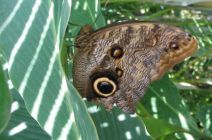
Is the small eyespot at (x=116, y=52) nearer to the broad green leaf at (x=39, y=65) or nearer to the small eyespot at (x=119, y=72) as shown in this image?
the small eyespot at (x=119, y=72)

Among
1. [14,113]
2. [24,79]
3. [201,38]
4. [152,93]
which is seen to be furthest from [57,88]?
[201,38]

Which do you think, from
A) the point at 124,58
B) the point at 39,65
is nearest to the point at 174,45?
the point at 124,58

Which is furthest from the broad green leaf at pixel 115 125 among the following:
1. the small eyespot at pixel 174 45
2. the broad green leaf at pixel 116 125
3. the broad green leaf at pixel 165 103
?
the broad green leaf at pixel 165 103

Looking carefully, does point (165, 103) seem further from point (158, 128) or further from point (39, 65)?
point (39, 65)

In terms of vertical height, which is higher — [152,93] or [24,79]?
[24,79]

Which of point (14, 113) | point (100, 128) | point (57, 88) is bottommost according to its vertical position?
point (100, 128)

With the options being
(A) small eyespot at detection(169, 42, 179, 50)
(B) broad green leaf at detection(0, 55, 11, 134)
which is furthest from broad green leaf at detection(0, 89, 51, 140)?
(A) small eyespot at detection(169, 42, 179, 50)

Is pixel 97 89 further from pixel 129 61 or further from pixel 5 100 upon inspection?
pixel 5 100

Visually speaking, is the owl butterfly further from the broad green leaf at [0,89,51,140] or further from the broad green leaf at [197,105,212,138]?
the broad green leaf at [197,105,212,138]
